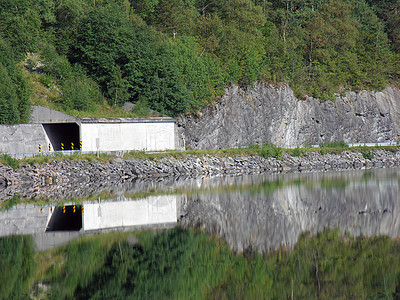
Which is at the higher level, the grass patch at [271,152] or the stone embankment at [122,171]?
the grass patch at [271,152]

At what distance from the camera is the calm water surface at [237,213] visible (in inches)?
808

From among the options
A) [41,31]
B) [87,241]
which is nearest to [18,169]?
[87,241]

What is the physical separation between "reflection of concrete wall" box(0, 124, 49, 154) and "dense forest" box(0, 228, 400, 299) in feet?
83.0

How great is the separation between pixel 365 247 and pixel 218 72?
4787cm

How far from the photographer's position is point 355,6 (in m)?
103

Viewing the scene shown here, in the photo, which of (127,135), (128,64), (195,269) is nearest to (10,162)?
(127,135)

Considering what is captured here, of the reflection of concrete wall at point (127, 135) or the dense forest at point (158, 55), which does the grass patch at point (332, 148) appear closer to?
the dense forest at point (158, 55)

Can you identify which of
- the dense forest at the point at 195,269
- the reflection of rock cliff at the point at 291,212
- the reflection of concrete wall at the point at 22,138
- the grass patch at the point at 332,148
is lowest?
the dense forest at the point at 195,269

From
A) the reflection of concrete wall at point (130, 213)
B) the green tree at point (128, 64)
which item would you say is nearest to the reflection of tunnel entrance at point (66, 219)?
the reflection of concrete wall at point (130, 213)

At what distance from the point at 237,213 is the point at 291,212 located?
93.5 inches

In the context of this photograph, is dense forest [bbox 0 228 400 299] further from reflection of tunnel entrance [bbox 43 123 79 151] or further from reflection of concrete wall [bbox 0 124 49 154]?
reflection of tunnel entrance [bbox 43 123 79 151]

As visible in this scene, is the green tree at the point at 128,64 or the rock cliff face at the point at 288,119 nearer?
the green tree at the point at 128,64

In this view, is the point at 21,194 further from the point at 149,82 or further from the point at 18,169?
the point at 149,82

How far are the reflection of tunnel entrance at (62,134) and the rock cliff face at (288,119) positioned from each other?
521 inches
